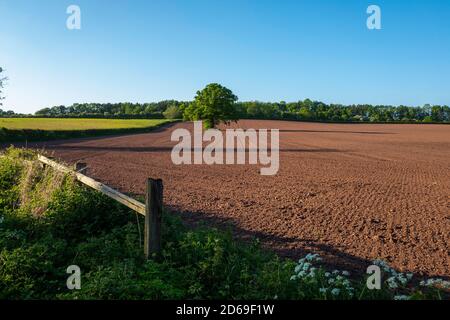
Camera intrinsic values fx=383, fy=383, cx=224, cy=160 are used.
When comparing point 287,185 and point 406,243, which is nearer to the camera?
point 406,243

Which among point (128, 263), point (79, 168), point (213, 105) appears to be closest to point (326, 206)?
point (128, 263)

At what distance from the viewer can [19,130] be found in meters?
36.4

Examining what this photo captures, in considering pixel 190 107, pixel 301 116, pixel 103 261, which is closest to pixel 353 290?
pixel 103 261

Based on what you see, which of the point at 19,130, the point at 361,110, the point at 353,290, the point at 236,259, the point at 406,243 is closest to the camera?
the point at 353,290

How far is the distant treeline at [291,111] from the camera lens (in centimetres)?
12219

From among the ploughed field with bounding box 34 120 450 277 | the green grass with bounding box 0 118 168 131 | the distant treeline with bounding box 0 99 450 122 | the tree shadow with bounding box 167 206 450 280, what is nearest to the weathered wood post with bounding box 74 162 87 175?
the ploughed field with bounding box 34 120 450 277

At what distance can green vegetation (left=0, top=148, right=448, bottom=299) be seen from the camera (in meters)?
5.28

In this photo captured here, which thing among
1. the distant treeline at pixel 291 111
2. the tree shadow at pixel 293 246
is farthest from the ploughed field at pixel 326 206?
the distant treeline at pixel 291 111

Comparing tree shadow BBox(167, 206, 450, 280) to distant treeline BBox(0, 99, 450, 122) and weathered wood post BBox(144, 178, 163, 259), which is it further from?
distant treeline BBox(0, 99, 450, 122)

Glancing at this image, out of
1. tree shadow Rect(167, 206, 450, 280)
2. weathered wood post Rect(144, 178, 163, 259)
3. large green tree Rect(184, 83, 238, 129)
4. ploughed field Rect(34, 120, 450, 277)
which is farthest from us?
large green tree Rect(184, 83, 238, 129)

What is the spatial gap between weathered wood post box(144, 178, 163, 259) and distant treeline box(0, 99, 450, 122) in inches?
4112
